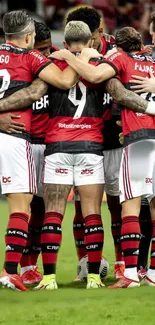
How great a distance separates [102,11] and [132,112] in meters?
11.9

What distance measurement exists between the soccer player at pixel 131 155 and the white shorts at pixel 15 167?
2.33 feet

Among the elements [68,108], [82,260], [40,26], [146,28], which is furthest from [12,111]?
[146,28]

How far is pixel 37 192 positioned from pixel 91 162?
0.73m

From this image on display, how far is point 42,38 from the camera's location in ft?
28.5

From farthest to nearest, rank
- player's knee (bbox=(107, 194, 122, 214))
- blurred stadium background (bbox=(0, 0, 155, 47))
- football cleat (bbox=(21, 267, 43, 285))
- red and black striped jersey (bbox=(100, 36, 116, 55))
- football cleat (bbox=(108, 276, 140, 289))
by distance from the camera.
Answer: blurred stadium background (bbox=(0, 0, 155, 47)), red and black striped jersey (bbox=(100, 36, 116, 55)), player's knee (bbox=(107, 194, 122, 214)), football cleat (bbox=(21, 267, 43, 285)), football cleat (bbox=(108, 276, 140, 289))

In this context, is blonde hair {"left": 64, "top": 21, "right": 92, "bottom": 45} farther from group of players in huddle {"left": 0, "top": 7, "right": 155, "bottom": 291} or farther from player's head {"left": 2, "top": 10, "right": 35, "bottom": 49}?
player's head {"left": 2, "top": 10, "right": 35, "bottom": 49}

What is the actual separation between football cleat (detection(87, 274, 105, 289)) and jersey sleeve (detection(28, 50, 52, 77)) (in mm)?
1613

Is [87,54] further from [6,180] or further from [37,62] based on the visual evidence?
[6,180]

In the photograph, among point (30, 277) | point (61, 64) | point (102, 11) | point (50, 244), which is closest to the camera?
point (50, 244)

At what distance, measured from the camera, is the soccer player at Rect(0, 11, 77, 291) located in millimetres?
7879

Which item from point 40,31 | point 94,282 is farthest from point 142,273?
point 40,31

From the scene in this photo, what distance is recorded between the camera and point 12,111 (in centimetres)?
809

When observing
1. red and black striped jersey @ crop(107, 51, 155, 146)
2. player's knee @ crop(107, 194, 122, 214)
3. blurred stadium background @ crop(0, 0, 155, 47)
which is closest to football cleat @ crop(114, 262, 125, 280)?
player's knee @ crop(107, 194, 122, 214)

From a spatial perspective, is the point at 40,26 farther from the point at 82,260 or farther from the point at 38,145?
the point at 82,260
